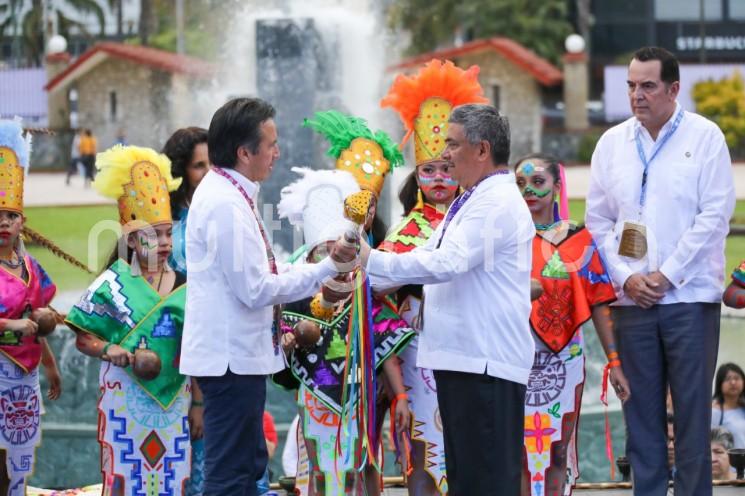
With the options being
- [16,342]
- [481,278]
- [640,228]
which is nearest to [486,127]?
[481,278]

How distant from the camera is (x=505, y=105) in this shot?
1229 inches

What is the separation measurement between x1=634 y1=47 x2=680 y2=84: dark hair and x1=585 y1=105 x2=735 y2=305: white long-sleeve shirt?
0.48 feet

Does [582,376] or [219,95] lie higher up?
[219,95]

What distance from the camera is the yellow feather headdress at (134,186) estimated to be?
5129 millimetres

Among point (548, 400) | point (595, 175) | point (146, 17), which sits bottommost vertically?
point (548, 400)

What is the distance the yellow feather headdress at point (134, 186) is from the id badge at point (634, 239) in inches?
73.0

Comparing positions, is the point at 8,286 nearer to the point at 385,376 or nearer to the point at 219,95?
the point at 385,376

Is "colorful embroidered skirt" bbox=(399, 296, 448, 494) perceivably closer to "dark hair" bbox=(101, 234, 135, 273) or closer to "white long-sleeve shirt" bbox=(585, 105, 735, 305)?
"white long-sleeve shirt" bbox=(585, 105, 735, 305)

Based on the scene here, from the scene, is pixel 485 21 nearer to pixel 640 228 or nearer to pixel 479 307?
pixel 640 228

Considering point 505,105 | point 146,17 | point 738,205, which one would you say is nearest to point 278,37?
point 738,205

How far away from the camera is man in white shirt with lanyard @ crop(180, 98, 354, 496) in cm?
421

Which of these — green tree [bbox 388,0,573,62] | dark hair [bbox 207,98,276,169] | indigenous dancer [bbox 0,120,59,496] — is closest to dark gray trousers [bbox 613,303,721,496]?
dark hair [bbox 207,98,276,169]

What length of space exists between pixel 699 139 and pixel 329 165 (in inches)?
339

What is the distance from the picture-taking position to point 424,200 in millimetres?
5441
